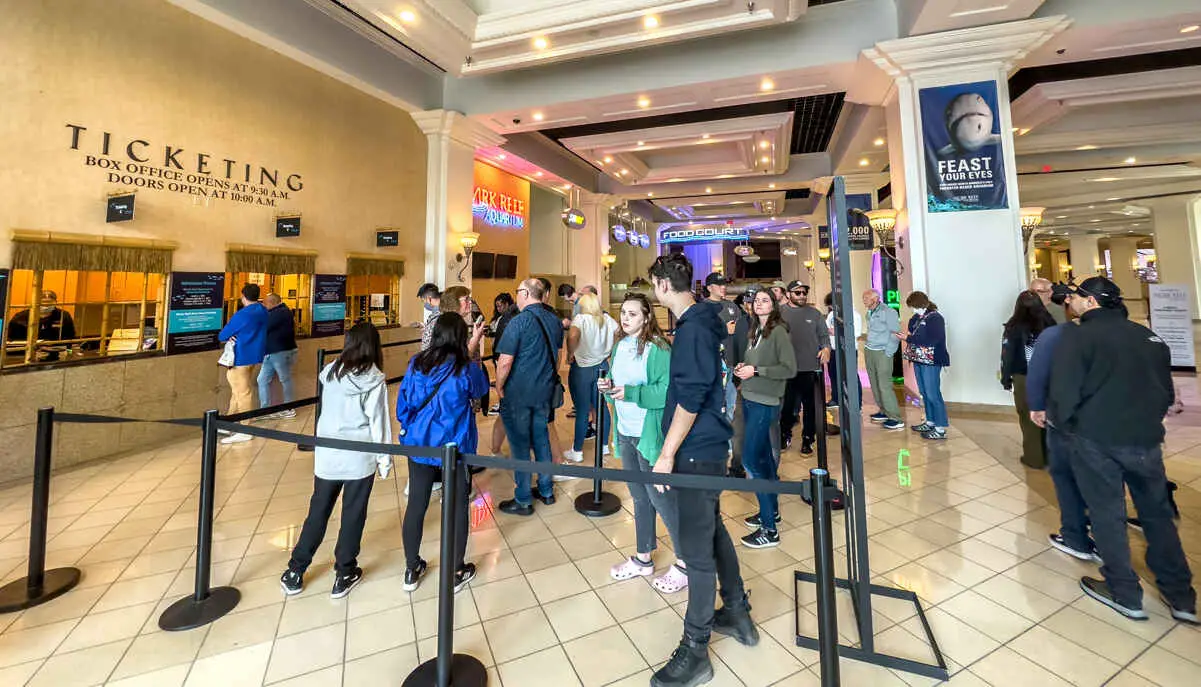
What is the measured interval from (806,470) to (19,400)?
21.1 feet

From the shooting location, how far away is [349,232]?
6598mm

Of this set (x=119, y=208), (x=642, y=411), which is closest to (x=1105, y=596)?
(x=642, y=411)

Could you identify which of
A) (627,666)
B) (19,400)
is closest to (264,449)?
(19,400)

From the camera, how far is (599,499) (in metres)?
3.23

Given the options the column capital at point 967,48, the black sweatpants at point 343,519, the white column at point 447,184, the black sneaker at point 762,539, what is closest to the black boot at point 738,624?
the black sneaker at point 762,539

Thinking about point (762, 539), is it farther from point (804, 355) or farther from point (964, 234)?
point (964, 234)

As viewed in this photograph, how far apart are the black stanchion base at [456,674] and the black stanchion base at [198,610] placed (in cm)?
108

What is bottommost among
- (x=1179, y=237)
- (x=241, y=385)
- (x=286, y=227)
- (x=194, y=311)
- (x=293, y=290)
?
(x=241, y=385)

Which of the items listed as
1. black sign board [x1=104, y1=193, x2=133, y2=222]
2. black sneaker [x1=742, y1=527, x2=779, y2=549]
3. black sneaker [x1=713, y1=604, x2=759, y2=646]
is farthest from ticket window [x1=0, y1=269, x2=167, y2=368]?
black sneaker [x1=742, y1=527, x2=779, y2=549]

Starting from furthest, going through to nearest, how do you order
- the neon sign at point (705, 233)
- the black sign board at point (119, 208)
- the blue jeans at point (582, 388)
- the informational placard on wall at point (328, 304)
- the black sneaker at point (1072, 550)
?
the neon sign at point (705, 233) < the informational placard on wall at point (328, 304) < the black sign board at point (119, 208) < the blue jeans at point (582, 388) < the black sneaker at point (1072, 550)

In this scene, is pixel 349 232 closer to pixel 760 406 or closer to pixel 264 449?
pixel 264 449

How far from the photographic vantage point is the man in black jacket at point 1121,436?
1949 mm

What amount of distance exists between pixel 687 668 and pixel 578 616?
576 millimetres

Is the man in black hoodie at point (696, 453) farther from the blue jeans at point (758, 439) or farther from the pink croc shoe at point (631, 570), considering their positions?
the blue jeans at point (758, 439)
